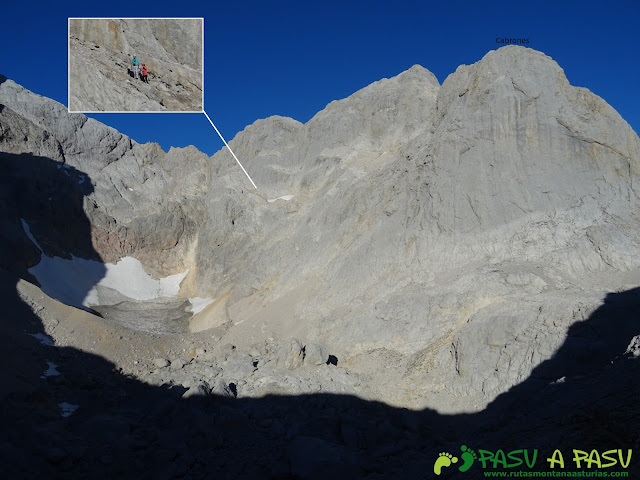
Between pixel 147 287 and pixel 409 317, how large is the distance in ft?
79.2

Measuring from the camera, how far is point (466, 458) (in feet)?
28.0

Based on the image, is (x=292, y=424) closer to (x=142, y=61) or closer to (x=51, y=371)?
(x=51, y=371)

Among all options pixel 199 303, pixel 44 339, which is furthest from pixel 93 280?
pixel 44 339

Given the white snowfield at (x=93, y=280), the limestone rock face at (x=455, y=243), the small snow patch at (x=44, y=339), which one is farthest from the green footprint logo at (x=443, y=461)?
the white snowfield at (x=93, y=280)

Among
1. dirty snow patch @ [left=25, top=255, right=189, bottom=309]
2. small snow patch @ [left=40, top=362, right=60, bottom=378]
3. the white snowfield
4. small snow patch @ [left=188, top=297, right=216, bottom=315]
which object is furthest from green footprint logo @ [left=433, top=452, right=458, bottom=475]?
dirty snow patch @ [left=25, top=255, right=189, bottom=309]

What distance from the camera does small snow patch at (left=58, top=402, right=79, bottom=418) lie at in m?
14.7

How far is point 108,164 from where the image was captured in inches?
1636

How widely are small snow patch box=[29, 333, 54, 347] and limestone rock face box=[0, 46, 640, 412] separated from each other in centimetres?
801

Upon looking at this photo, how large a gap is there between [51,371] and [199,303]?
15.5 metres

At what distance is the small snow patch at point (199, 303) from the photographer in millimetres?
31891

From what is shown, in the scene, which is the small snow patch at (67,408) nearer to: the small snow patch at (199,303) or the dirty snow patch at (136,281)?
the small snow patch at (199,303)

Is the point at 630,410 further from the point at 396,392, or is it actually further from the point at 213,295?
the point at 213,295

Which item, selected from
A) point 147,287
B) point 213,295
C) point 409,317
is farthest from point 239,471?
point 147,287

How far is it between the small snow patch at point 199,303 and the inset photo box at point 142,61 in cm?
1417
